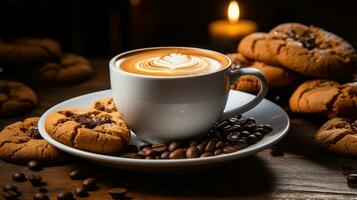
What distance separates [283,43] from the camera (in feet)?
5.14

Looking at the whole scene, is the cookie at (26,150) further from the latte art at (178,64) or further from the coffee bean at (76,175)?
the latte art at (178,64)

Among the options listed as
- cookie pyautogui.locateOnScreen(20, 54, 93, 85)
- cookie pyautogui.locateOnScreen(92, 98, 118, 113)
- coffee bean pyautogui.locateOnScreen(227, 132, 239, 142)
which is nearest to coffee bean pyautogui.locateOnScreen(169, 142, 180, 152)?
coffee bean pyautogui.locateOnScreen(227, 132, 239, 142)

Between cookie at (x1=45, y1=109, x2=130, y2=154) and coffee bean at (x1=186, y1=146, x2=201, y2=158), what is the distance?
0.44ft

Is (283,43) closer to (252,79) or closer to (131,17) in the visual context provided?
(252,79)

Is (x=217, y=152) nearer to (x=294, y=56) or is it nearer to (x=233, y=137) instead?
(x=233, y=137)

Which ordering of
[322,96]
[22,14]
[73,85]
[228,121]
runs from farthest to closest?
[22,14], [73,85], [322,96], [228,121]

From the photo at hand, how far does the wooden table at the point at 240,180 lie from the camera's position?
1.08m

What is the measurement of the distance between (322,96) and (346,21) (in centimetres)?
172

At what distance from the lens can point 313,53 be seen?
1529 millimetres

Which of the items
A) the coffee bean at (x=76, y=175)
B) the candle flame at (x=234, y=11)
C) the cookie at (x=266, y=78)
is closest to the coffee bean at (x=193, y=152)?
the coffee bean at (x=76, y=175)

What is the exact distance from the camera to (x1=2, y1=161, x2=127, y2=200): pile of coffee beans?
1.05 metres

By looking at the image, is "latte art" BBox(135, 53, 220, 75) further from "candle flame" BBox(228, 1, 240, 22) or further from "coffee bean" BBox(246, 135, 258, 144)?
"candle flame" BBox(228, 1, 240, 22)

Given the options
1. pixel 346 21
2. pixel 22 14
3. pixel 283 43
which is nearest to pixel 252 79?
pixel 283 43

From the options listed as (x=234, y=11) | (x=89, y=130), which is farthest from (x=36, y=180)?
(x=234, y=11)
